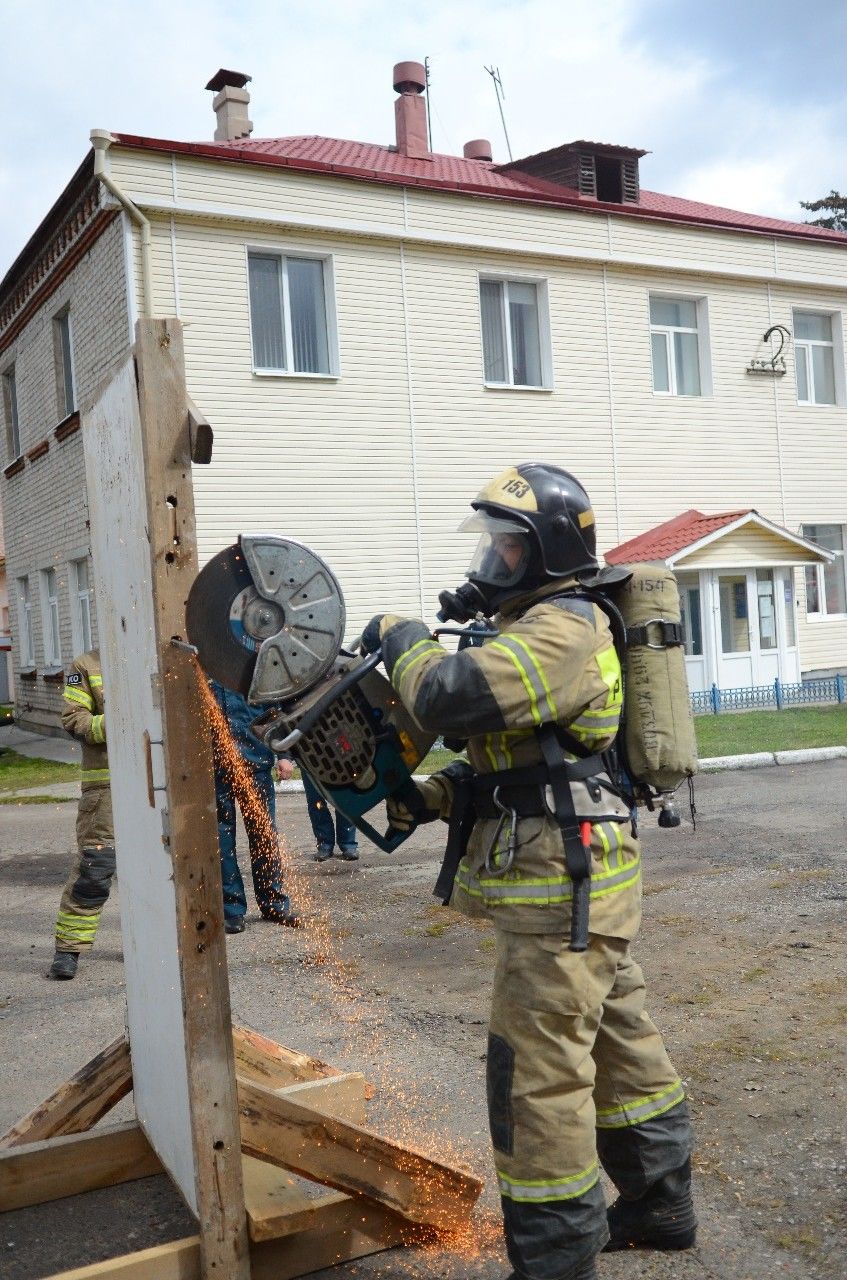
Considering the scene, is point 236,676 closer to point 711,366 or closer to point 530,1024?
point 530,1024

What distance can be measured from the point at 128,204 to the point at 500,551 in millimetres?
13266

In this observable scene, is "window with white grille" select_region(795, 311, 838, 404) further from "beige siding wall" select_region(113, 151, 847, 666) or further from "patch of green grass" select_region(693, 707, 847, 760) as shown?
"patch of green grass" select_region(693, 707, 847, 760)

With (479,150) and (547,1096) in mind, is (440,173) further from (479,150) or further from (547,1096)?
(547,1096)

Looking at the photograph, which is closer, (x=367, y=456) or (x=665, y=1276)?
(x=665, y=1276)

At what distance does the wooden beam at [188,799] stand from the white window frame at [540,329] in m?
15.6

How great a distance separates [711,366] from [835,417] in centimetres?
319

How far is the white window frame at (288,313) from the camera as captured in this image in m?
16.2

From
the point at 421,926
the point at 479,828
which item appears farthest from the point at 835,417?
the point at 479,828

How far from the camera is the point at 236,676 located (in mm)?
2773

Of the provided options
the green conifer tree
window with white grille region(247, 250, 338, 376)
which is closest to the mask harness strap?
window with white grille region(247, 250, 338, 376)

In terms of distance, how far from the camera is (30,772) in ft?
50.5

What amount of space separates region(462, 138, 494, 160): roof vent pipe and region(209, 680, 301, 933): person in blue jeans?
20011 mm

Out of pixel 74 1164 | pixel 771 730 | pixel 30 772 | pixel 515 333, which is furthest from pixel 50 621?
pixel 74 1164

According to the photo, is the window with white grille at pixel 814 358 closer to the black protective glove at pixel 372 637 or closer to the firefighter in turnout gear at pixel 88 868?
the firefighter in turnout gear at pixel 88 868
